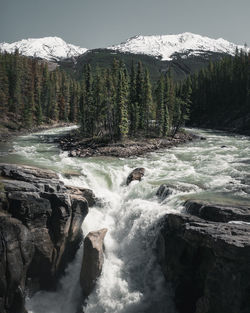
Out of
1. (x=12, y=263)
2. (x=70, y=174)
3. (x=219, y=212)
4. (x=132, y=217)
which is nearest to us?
(x=12, y=263)

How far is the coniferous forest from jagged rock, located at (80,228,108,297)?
119 feet

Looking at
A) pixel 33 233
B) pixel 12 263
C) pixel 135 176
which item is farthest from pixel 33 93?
pixel 12 263

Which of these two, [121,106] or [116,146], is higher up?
[121,106]

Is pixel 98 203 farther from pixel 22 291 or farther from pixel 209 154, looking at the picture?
pixel 209 154

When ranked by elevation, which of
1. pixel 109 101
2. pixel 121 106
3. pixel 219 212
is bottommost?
pixel 219 212

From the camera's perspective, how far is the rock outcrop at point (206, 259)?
13.9 metres

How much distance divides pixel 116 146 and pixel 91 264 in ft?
107

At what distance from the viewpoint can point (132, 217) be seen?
23.1 meters

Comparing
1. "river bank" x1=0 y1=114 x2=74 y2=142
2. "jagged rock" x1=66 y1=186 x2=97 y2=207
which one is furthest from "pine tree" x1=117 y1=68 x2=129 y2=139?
"jagged rock" x1=66 y1=186 x2=97 y2=207

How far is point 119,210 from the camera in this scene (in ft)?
83.1

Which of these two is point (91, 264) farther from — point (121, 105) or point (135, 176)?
point (121, 105)

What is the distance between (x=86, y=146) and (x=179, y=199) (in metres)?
A: 32.2

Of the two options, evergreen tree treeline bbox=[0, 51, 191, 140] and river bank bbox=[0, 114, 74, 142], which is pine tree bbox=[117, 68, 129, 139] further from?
river bank bbox=[0, 114, 74, 142]

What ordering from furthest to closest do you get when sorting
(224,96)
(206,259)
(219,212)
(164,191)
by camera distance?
(224,96)
(164,191)
(219,212)
(206,259)
